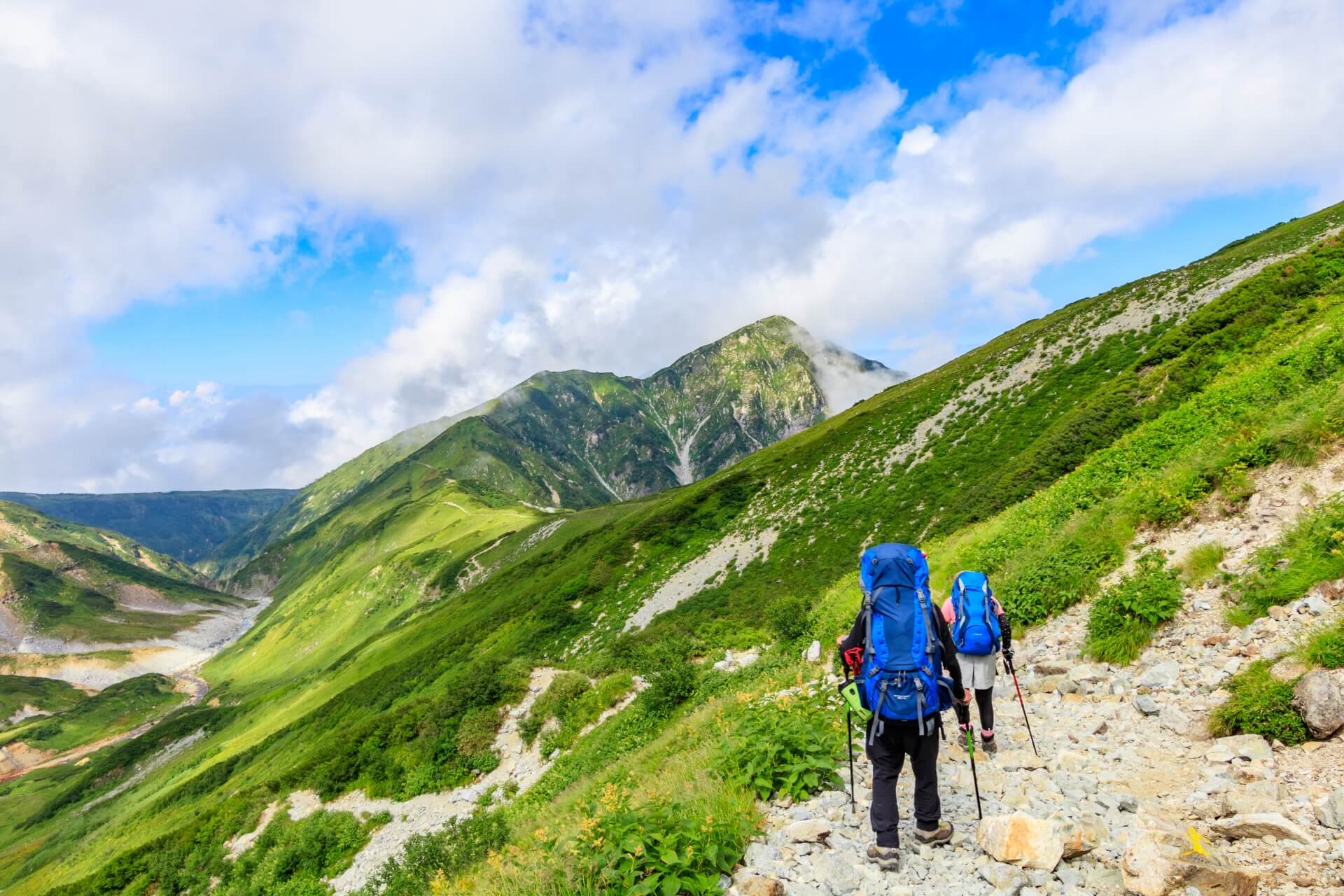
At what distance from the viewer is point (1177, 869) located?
4.70 meters

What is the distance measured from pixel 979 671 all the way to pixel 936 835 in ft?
9.39

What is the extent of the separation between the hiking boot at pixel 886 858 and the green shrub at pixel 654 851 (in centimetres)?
136

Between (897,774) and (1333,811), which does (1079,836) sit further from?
(1333,811)

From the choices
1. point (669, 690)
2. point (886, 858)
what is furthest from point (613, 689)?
point (886, 858)

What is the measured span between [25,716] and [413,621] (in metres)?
158

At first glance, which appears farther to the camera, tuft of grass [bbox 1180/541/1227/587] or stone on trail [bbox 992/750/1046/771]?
tuft of grass [bbox 1180/541/1227/587]

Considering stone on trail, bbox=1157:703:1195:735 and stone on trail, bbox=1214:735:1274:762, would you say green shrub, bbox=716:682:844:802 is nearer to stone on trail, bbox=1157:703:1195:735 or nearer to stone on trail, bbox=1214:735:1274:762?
stone on trail, bbox=1157:703:1195:735

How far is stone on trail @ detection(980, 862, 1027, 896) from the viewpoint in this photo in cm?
528

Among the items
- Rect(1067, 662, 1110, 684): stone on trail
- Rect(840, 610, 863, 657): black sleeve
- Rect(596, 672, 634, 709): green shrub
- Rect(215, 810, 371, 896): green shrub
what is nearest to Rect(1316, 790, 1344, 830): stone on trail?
Rect(840, 610, 863, 657): black sleeve

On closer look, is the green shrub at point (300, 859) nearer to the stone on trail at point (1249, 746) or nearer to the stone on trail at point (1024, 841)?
the stone on trail at point (1024, 841)

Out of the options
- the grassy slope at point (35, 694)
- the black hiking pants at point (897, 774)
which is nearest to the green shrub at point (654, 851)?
the black hiking pants at point (897, 774)

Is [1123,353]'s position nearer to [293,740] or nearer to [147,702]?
[293,740]

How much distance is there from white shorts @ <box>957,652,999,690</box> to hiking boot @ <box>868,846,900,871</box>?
10.5 feet

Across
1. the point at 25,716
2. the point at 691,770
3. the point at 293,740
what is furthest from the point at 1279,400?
the point at 25,716
